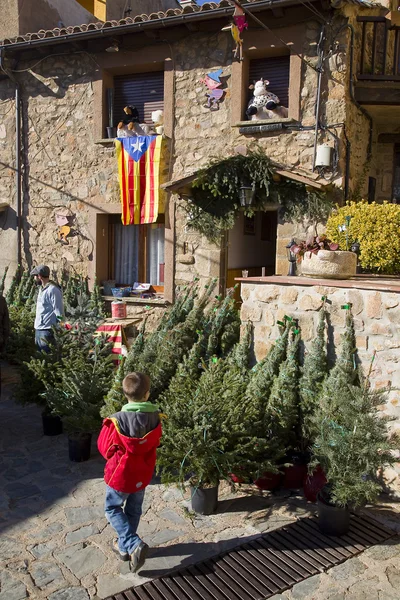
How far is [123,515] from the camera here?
12.0 ft

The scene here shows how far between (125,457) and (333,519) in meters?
1.67

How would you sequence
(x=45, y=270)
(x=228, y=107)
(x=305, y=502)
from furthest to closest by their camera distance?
(x=228, y=107) → (x=45, y=270) → (x=305, y=502)

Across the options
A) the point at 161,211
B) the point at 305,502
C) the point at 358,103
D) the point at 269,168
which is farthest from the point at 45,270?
the point at 358,103

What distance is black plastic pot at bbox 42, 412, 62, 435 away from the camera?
600cm

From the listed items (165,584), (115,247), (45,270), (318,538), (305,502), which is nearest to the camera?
(165,584)

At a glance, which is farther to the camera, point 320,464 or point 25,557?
point 320,464

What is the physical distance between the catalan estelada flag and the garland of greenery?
883 mm

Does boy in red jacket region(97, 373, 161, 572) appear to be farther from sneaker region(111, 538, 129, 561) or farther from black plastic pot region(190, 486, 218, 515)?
black plastic pot region(190, 486, 218, 515)

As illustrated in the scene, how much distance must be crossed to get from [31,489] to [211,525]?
1.64 meters

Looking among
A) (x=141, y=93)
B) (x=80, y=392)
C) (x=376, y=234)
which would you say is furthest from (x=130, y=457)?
(x=141, y=93)

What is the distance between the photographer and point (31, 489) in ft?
15.6

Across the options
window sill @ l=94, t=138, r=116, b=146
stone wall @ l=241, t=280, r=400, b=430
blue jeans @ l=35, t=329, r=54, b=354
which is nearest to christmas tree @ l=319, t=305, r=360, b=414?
stone wall @ l=241, t=280, r=400, b=430

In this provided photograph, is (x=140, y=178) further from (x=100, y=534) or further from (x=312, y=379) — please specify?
(x=100, y=534)

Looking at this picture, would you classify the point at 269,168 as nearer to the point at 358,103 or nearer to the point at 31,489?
the point at 358,103
